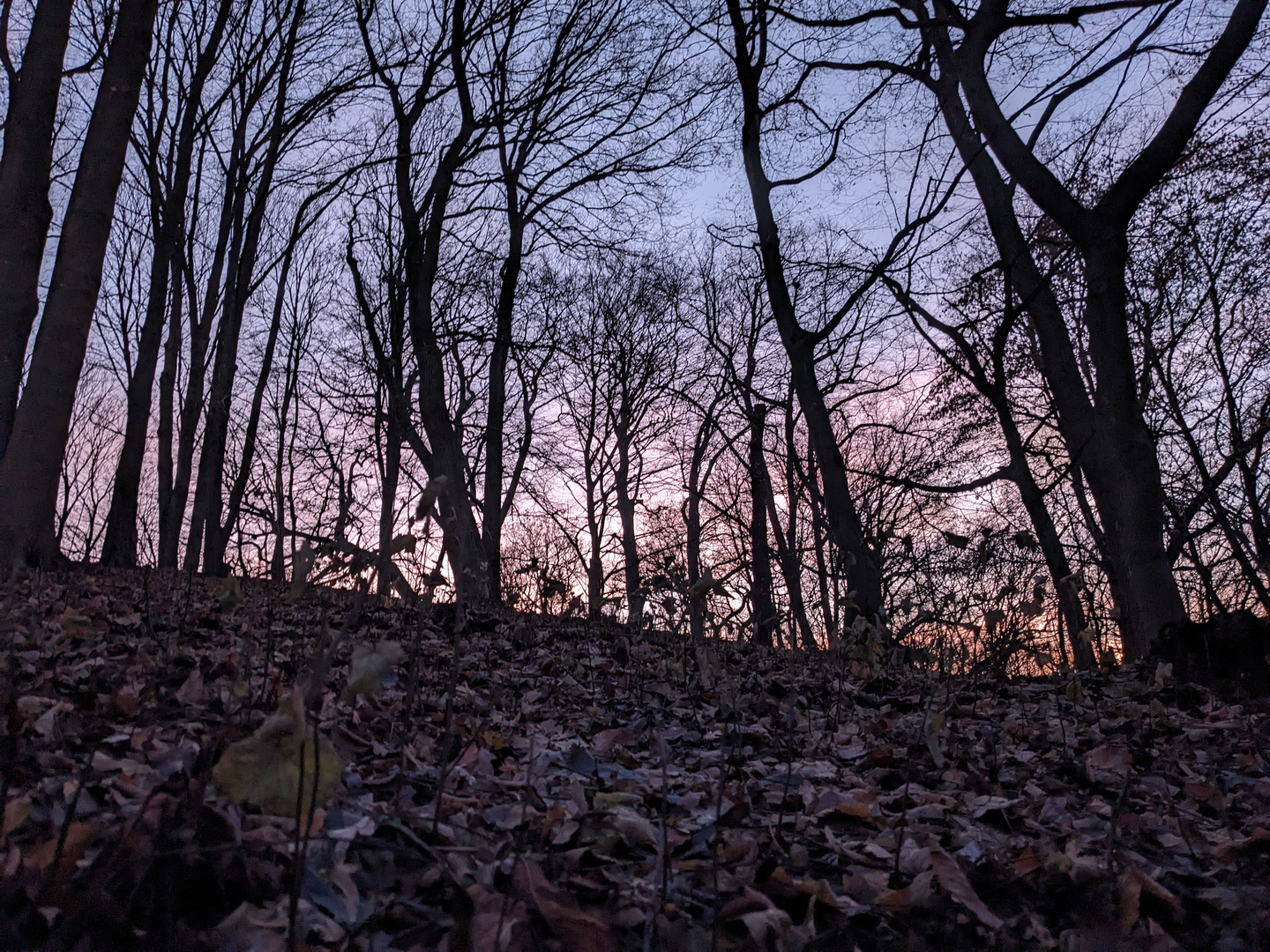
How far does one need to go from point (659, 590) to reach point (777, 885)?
2.49 m

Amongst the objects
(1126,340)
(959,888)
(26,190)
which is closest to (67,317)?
(26,190)

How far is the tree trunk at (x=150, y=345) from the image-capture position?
8.99 metres

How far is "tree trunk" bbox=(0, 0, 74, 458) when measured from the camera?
235 inches

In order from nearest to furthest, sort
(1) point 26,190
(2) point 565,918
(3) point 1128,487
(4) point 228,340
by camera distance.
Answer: (2) point 565,918, (3) point 1128,487, (1) point 26,190, (4) point 228,340

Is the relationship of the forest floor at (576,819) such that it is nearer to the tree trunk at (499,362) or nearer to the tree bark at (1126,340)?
the tree bark at (1126,340)

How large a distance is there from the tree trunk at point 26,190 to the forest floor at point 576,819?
3529 mm

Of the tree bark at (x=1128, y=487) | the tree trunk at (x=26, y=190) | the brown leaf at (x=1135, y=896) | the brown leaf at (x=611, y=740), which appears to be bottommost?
the brown leaf at (x=1135, y=896)

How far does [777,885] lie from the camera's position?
1603 mm

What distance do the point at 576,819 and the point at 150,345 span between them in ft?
34.0

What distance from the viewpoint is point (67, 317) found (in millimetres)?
5809

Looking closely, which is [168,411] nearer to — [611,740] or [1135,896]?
[611,740]

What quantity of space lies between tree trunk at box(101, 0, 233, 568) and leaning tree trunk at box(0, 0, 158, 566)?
2.94 metres

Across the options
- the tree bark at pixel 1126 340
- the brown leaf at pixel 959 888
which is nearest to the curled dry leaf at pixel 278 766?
the brown leaf at pixel 959 888

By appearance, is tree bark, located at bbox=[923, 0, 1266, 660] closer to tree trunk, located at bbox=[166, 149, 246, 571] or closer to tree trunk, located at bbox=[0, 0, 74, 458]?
tree trunk, located at bbox=[0, 0, 74, 458]
